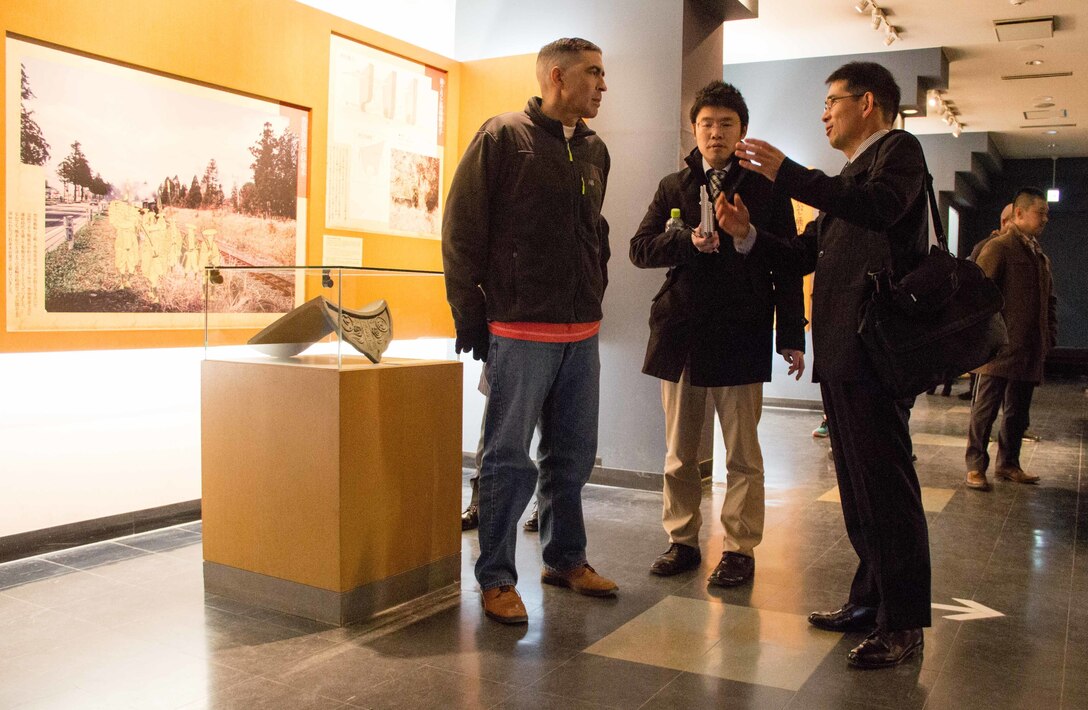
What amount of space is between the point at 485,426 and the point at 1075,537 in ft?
9.66

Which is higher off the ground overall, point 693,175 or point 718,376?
point 693,175

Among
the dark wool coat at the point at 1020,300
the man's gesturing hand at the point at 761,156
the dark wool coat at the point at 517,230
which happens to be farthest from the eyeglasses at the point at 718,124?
the dark wool coat at the point at 1020,300

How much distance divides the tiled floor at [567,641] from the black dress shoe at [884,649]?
0.10 feet

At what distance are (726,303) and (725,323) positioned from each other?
0.24 feet

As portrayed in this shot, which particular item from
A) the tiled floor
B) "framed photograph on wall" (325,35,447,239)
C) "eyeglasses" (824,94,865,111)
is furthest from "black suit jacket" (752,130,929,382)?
"framed photograph on wall" (325,35,447,239)

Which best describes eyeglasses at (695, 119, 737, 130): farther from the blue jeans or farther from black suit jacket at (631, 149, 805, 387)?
the blue jeans

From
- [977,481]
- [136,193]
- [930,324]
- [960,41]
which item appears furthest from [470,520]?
[960,41]

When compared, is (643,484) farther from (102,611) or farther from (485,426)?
(102,611)

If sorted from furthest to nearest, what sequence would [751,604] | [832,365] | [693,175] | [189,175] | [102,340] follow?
[189,175] < [102,340] < [693,175] < [751,604] < [832,365]

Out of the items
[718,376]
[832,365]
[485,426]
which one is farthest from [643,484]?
[832,365]

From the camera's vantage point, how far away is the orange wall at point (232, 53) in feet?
11.3

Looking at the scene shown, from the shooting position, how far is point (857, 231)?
104 inches

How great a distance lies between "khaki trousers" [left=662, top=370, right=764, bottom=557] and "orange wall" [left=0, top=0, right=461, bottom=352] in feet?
3.04

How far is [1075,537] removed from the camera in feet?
14.2
